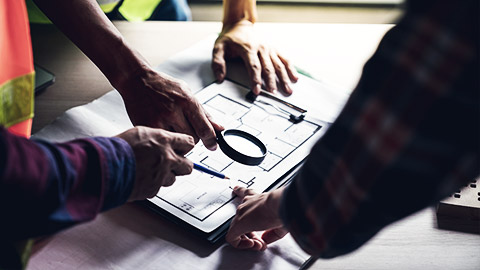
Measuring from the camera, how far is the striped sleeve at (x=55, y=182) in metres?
0.62

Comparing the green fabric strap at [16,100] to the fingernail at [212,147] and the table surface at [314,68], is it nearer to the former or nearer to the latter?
the table surface at [314,68]

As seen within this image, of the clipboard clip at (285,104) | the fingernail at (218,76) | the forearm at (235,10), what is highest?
the forearm at (235,10)

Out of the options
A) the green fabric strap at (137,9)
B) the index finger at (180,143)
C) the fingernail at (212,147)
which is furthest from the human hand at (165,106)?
the green fabric strap at (137,9)

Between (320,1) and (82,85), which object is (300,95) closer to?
(82,85)

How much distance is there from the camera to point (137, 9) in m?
1.55

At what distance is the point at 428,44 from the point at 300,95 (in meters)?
0.67

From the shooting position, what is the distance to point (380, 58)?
0.57m

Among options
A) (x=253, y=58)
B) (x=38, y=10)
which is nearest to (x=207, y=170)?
(x=253, y=58)

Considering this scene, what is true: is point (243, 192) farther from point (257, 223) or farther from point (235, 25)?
point (235, 25)

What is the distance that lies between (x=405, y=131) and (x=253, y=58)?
2.46 feet

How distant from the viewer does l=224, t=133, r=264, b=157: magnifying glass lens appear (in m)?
0.97

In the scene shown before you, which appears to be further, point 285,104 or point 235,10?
point 235,10

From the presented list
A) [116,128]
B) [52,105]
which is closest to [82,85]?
[52,105]

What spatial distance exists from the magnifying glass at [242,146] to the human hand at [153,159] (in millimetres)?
121
